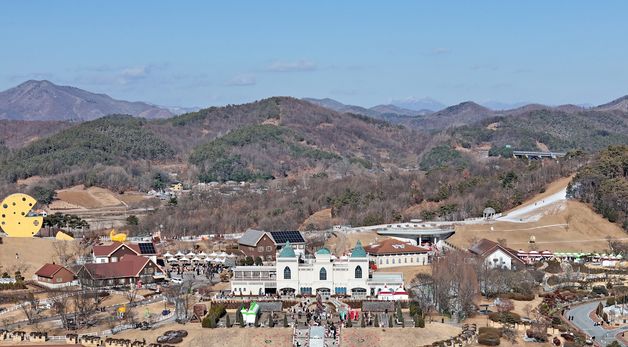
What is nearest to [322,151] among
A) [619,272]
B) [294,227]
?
[294,227]

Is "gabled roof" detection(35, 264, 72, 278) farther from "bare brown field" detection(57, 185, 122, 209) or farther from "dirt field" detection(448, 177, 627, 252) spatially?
"bare brown field" detection(57, 185, 122, 209)

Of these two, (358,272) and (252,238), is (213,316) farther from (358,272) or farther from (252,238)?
(252,238)

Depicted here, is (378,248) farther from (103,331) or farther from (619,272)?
(103,331)

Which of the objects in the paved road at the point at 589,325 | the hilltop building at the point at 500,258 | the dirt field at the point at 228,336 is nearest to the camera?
the dirt field at the point at 228,336

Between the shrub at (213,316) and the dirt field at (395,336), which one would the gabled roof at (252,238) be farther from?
the dirt field at (395,336)

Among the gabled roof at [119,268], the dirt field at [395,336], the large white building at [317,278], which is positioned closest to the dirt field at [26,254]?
the gabled roof at [119,268]

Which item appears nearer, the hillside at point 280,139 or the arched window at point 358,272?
the arched window at point 358,272
